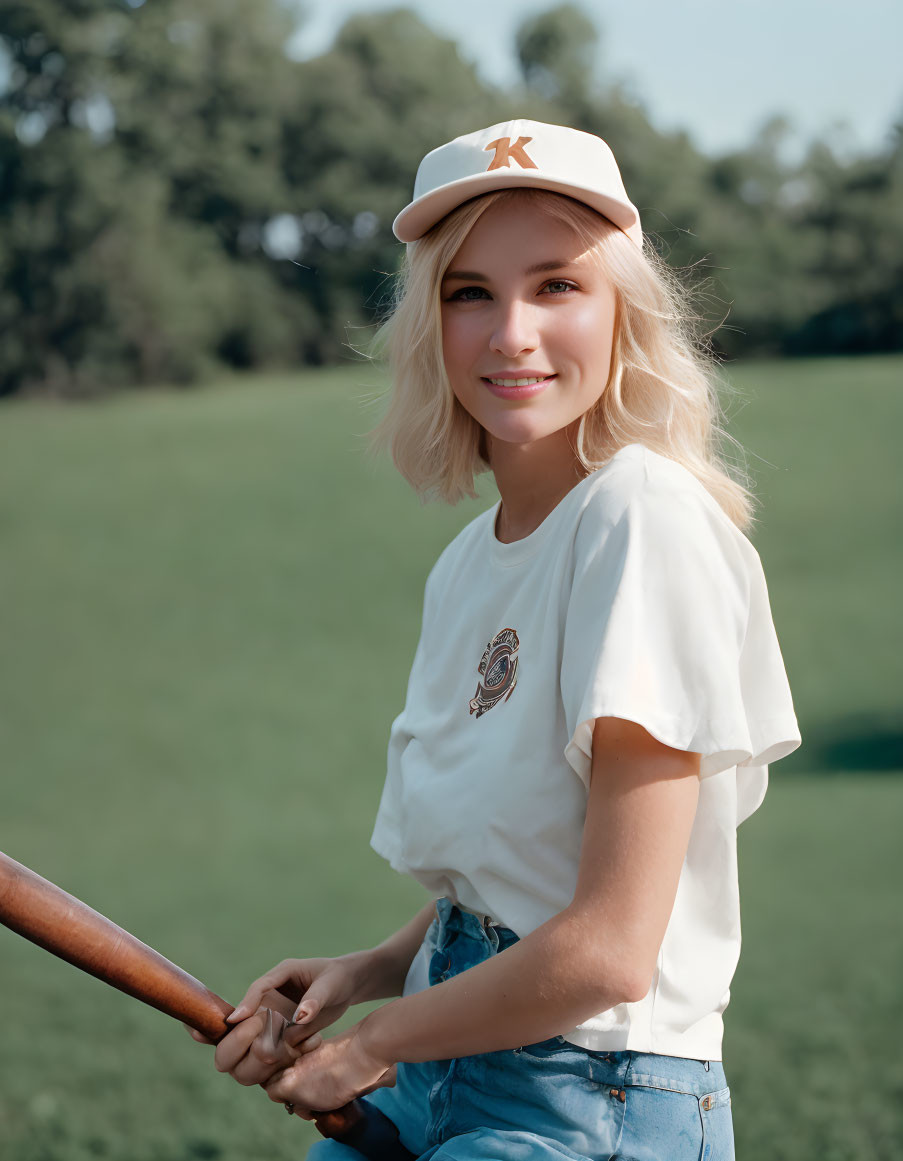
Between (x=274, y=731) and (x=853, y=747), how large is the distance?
6.10m

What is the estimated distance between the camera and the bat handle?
1619 mm

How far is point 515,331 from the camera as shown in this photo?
1.61 meters

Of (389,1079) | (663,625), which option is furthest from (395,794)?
(663,625)

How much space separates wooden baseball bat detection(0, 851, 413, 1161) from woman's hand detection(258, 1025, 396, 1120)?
49mm

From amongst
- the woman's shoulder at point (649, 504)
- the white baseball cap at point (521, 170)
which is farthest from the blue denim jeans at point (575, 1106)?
the white baseball cap at point (521, 170)

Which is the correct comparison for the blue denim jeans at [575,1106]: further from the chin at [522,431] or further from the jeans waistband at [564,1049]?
the chin at [522,431]

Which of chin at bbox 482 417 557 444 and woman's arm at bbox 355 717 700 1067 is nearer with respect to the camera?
woman's arm at bbox 355 717 700 1067

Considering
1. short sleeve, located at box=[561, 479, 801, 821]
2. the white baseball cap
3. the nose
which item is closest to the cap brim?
the white baseball cap

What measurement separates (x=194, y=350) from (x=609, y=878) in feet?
102

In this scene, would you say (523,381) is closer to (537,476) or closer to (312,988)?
(537,476)

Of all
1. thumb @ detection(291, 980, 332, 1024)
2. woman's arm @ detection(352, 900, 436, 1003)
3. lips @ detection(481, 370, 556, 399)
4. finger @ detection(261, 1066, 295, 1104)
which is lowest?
finger @ detection(261, 1066, 295, 1104)

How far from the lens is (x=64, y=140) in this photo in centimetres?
3108

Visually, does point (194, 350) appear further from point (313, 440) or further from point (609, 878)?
point (609, 878)

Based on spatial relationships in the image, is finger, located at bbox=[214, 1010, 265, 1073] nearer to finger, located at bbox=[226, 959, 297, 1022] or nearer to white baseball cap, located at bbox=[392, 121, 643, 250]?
finger, located at bbox=[226, 959, 297, 1022]
